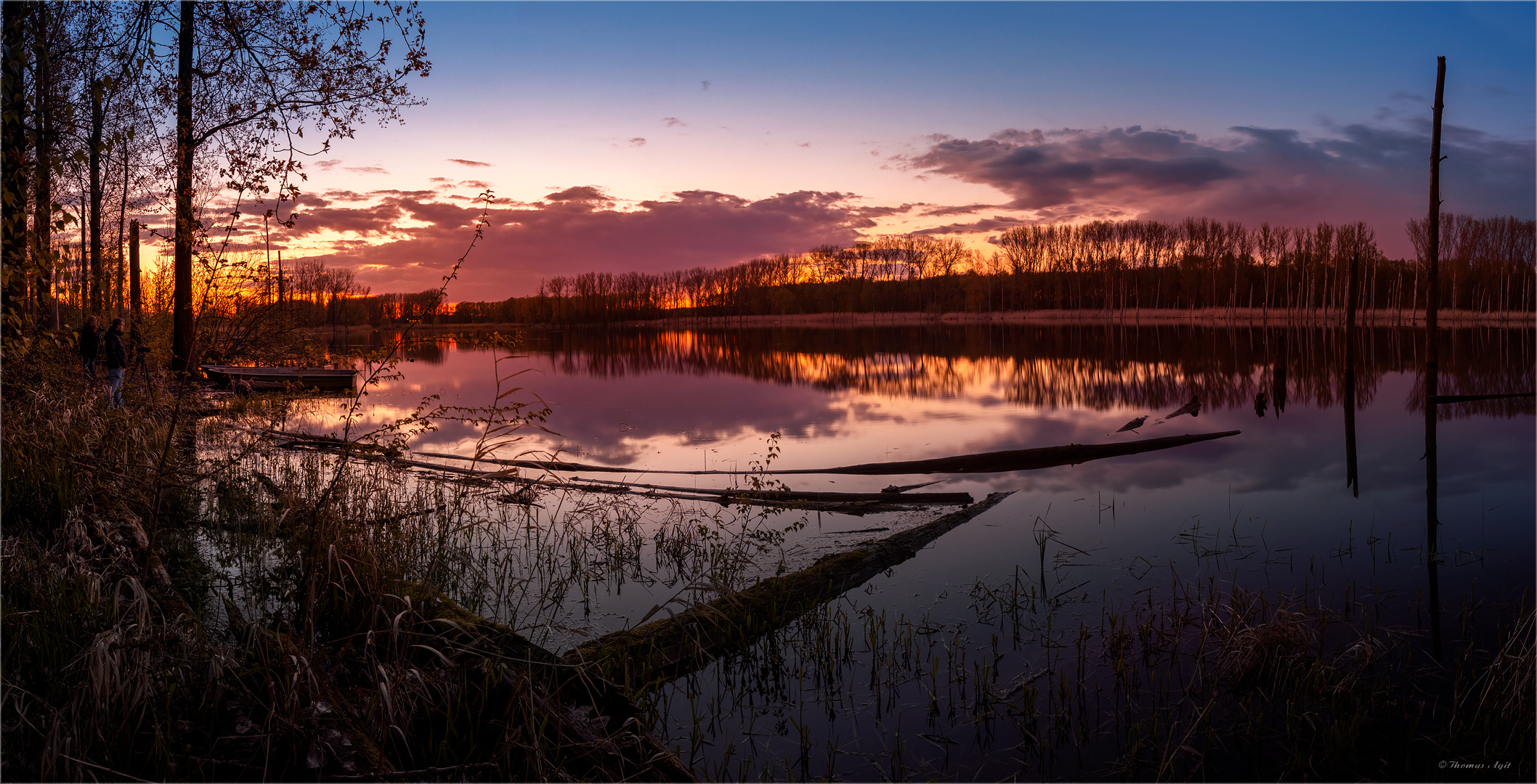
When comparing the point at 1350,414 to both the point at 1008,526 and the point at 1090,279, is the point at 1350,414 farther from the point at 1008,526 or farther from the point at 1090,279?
the point at 1090,279

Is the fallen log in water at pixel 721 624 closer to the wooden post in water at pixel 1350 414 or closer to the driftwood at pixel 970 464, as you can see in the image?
the driftwood at pixel 970 464

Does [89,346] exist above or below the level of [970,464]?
above

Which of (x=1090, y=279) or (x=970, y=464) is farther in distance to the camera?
(x=1090, y=279)

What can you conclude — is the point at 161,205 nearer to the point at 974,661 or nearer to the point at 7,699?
the point at 7,699

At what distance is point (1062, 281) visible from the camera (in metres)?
119

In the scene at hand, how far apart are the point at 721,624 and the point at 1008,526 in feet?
16.9

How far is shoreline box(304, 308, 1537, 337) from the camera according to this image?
7469cm

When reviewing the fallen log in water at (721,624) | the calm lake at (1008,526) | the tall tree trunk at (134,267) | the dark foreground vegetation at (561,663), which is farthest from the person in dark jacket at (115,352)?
the fallen log in water at (721,624)

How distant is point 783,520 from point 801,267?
553ft

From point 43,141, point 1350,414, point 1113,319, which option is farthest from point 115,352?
point 1113,319

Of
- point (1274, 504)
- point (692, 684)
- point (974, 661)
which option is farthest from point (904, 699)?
point (1274, 504)

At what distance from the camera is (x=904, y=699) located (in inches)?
208

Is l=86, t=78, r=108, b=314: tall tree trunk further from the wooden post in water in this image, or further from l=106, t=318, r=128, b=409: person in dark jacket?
the wooden post in water

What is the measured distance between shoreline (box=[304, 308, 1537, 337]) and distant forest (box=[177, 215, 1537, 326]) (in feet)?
5.09
